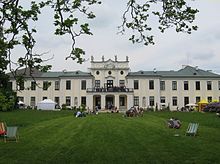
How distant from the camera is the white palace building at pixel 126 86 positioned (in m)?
71.2

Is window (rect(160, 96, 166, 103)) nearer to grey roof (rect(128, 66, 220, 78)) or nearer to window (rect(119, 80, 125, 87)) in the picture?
grey roof (rect(128, 66, 220, 78))

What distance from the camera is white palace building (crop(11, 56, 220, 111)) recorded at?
7125 cm

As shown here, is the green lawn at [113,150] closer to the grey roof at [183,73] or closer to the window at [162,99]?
the window at [162,99]

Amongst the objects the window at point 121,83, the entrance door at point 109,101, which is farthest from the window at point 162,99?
→ the entrance door at point 109,101

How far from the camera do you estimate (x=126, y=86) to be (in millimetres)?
72375

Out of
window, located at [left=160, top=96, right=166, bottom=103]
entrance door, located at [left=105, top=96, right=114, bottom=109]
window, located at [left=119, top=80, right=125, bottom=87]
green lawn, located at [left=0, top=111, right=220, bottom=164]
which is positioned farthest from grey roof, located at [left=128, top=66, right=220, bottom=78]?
green lawn, located at [left=0, top=111, right=220, bottom=164]

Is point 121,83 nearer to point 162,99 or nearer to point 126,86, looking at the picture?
point 126,86

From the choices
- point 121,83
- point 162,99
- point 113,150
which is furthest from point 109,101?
point 113,150

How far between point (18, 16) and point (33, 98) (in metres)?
65.1

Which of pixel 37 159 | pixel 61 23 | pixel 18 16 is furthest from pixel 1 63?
pixel 37 159

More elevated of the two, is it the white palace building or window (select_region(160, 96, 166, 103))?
the white palace building

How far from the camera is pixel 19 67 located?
395 inches

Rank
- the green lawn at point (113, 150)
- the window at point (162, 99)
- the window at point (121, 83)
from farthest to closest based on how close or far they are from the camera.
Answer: the window at point (121, 83) < the window at point (162, 99) < the green lawn at point (113, 150)

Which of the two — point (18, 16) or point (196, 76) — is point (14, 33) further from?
point (196, 76)
